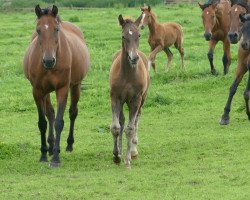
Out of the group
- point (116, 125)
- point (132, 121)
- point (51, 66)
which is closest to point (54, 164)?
point (116, 125)

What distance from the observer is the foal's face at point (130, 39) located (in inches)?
406

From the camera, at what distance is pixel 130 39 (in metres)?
10.4

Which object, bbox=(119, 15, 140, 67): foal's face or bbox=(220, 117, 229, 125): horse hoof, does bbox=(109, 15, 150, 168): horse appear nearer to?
bbox=(119, 15, 140, 67): foal's face

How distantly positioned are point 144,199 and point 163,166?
6.55ft

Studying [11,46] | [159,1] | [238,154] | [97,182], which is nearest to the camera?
[97,182]

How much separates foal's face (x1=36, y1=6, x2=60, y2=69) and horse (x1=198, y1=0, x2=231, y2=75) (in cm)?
929

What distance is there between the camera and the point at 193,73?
65.5ft

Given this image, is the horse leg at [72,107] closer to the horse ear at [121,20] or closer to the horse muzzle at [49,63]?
the horse muzzle at [49,63]

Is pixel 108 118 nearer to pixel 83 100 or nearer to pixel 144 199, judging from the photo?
pixel 83 100

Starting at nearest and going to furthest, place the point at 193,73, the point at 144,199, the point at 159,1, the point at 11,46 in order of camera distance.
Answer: the point at 144,199
the point at 193,73
the point at 11,46
the point at 159,1

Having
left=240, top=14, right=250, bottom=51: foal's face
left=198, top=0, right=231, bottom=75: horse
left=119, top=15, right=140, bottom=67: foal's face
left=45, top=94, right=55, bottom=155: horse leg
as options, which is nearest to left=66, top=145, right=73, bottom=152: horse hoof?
left=45, top=94, right=55, bottom=155: horse leg

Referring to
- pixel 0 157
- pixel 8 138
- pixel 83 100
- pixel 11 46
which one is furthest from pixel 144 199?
pixel 11 46

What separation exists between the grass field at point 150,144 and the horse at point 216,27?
1.99 feet

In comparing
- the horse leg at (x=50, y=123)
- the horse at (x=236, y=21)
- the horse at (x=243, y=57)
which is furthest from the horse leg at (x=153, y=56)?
the horse leg at (x=50, y=123)
